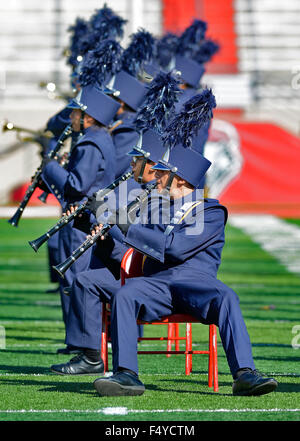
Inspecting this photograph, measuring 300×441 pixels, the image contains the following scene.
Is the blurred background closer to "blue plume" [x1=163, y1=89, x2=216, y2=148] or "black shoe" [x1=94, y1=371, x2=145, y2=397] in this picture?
"blue plume" [x1=163, y1=89, x2=216, y2=148]

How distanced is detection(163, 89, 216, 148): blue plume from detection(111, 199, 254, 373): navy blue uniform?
358 mm

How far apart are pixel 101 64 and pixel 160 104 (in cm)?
145

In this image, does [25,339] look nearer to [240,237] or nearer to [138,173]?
[138,173]

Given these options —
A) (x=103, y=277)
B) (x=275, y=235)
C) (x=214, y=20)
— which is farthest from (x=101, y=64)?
(x=214, y=20)

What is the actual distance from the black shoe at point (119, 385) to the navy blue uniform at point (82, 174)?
1.77 m

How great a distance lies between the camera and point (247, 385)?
15.4ft

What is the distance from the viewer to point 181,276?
5.07 meters

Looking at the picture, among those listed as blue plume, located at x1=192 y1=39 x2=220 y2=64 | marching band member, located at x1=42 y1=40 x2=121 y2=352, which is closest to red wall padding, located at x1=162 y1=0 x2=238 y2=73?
blue plume, located at x1=192 y1=39 x2=220 y2=64

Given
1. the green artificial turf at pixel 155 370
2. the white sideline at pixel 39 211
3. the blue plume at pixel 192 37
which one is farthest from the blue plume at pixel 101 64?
the white sideline at pixel 39 211

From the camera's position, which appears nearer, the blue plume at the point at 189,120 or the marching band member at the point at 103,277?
the blue plume at the point at 189,120

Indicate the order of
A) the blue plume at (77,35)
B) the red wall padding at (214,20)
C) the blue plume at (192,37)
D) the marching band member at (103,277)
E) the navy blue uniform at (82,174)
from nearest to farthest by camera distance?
the marching band member at (103,277)
the navy blue uniform at (82,174)
the blue plume at (77,35)
the blue plume at (192,37)
the red wall padding at (214,20)

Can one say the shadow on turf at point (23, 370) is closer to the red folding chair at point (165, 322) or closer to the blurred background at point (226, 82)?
the red folding chair at point (165, 322)

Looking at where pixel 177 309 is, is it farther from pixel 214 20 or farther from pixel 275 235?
pixel 214 20

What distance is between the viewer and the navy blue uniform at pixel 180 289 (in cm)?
479
